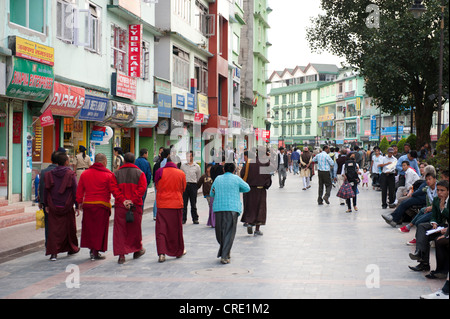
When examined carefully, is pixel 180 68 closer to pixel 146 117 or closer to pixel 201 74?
pixel 201 74

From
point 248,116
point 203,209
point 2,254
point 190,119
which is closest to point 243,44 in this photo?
point 248,116

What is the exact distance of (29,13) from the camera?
1636cm

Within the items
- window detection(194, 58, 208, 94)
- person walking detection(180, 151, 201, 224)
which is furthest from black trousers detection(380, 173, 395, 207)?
window detection(194, 58, 208, 94)

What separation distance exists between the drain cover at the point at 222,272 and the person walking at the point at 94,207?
2033 mm

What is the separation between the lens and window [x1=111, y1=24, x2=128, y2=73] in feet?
74.3

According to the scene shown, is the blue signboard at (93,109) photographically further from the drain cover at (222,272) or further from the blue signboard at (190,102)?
the drain cover at (222,272)

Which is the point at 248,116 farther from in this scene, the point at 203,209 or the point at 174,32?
the point at 203,209

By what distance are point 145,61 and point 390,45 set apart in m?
11.8

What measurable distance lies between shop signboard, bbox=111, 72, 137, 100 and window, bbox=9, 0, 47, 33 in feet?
18.2

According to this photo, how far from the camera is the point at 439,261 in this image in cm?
808

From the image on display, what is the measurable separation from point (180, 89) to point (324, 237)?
746 inches

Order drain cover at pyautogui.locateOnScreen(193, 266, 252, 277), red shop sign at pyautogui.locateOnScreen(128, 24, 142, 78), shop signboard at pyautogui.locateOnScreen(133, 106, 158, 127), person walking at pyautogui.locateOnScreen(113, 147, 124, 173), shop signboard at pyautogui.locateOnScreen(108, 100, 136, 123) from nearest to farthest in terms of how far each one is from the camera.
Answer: drain cover at pyautogui.locateOnScreen(193, 266, 252, 277) → person walking at pyautogui.locateOnScreen(113, 147, 124, 173) → shop signboard at pyautogui.locateOnScreen(108, 100, 136, 123) → red shop sign at pyautogui.locateOnScreen(128, 24, 142, 78) → shop signboard at pyautogui.locateOnScreen(133, 106, 158, 127)

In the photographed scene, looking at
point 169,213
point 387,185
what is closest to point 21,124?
point 169,213

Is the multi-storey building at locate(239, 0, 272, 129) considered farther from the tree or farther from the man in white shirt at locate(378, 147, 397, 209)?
the man in white shirt at locate(378, 147, 397, 209)
